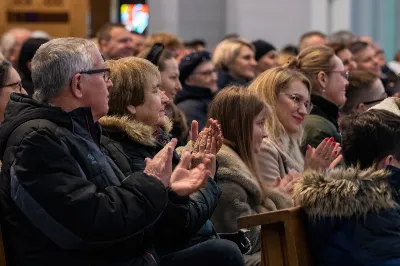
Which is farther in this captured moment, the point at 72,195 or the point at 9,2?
the point at 9,2

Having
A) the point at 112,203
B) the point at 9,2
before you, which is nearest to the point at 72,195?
the point at 112,203

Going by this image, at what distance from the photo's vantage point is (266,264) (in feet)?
13.1

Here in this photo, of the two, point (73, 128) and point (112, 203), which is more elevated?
point (73, 128)

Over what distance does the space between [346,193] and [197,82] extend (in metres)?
4.10

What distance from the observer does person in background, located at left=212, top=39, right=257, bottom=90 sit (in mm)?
9117

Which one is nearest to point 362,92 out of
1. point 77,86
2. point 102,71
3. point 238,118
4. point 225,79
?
point 225,79

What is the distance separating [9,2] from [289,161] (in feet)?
29.9

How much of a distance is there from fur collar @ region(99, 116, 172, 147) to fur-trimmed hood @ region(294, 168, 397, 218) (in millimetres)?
801

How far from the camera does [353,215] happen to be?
382cm

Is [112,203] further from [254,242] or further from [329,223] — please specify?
[254,242]

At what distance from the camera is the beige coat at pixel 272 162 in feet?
17.1

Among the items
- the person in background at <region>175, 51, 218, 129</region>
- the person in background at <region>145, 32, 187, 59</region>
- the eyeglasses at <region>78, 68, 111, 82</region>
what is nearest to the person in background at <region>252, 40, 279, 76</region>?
the person in background at <region>145, 32, 187, 59</region>

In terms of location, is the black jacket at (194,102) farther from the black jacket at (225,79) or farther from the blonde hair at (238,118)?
the blonde hair at (238,118)

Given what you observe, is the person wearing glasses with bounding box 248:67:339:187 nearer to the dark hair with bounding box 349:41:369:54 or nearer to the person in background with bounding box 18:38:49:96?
the person in background with bounding box 18:38:49:96
